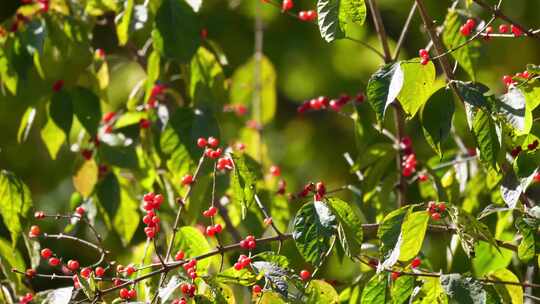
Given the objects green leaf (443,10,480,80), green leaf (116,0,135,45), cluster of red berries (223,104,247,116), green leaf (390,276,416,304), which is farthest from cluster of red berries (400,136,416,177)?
green leaf (116,0,135,45)

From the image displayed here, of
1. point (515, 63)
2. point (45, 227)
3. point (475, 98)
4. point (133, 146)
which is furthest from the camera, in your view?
point (515, 63)

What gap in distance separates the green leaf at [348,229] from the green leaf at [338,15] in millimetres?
332

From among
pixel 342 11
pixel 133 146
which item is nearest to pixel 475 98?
pixel 342 11

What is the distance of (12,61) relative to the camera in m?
2.63

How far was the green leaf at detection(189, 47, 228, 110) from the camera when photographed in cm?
274

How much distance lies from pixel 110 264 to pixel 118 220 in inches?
33.0

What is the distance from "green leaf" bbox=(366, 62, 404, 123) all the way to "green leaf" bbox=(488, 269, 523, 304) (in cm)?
50

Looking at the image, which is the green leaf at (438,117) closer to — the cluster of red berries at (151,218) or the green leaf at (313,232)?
the green leaf at (313,232)

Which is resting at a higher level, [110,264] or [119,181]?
[110,264]

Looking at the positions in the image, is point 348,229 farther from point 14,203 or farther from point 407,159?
point 14,203

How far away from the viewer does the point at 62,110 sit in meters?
2.66

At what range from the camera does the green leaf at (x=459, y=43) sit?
7.88ft

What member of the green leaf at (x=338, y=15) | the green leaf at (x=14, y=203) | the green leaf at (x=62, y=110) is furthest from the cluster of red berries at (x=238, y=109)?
the green leaf at (x=338, y=15)

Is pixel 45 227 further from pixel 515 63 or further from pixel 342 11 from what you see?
pixel 342 11
